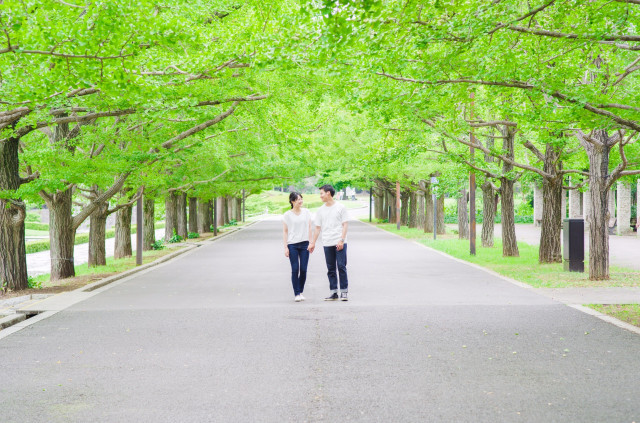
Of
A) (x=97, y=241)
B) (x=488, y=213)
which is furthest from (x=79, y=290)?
(x=488, y=213)

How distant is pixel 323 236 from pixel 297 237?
43cm

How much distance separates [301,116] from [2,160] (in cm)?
897

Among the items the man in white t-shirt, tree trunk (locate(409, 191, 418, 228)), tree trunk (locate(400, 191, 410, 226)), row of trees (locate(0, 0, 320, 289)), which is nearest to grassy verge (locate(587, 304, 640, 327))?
the man in white t-shirt

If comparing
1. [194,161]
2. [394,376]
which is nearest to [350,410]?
[394,376]

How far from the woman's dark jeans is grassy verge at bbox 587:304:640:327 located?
4.36 meters

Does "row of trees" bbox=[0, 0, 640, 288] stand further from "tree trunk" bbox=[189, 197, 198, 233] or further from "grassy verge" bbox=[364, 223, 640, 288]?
"tree trunk" bbox=[189, 197, 198, 233]

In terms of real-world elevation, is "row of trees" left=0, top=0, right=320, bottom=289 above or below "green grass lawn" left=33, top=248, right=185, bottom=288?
above

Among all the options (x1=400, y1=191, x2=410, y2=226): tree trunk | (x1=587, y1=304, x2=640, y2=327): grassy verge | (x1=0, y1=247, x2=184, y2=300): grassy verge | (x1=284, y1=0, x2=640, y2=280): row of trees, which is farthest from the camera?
(x1=400, y1=191, x2=410, y2=226): tree trunk

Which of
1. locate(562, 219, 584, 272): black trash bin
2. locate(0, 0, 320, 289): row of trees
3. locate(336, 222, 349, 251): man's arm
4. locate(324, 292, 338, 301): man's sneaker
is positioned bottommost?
locate(324, 292, 338, 301): man's sneaker

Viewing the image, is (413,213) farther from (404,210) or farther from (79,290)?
(79,290)

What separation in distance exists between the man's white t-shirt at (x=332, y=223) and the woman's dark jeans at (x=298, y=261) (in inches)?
15.8

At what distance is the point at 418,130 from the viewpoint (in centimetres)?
1964

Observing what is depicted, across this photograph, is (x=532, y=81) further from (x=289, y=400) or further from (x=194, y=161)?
(x=194, y=161)

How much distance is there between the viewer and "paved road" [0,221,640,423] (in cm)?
517
